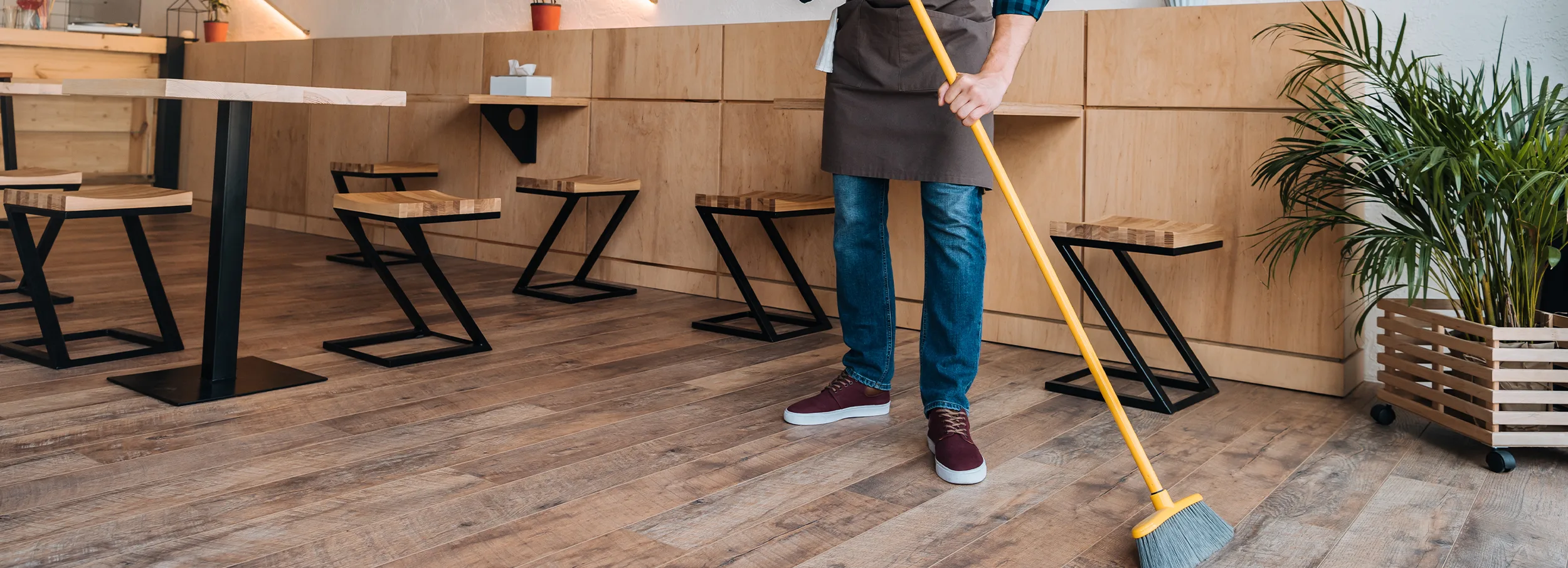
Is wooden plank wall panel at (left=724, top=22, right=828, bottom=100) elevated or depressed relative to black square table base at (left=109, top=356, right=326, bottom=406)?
elevated

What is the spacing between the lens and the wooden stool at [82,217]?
2.56 metres

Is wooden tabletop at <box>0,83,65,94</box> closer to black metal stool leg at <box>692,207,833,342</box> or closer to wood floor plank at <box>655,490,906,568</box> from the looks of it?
black metal stool leg at <box>692,207,833,342</box>

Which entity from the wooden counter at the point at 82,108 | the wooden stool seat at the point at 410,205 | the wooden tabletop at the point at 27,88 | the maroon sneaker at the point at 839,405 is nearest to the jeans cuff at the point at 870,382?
the maroon sneaker at the point at 839,405

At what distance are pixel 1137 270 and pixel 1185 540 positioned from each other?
1.28m

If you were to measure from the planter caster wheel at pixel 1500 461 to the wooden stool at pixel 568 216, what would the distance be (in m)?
2.72

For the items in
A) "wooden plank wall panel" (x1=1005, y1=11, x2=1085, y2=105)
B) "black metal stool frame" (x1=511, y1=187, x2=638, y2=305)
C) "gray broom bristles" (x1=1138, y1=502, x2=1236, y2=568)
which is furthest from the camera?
"black metal stool frame" (x1=511, y1=187, x2=638, y2=305)

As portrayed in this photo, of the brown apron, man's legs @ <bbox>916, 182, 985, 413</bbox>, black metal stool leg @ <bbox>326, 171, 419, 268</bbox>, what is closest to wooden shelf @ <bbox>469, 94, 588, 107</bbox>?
black metal stool leg @ <bbox>326, 171, 419, 268</bbox>

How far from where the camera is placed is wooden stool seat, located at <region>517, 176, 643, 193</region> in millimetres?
3809

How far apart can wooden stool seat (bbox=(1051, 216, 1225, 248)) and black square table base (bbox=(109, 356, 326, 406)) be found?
1.82 metres

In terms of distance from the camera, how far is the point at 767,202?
331cm

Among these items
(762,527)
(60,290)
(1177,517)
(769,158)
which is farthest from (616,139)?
(1177,517)

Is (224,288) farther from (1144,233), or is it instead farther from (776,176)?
(1144,233)

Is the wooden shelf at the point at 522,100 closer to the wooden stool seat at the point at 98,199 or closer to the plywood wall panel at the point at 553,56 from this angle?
the plywood wall panel at the point at 553,56

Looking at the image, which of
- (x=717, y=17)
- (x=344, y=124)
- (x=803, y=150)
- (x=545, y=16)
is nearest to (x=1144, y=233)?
(x=803, y=150)
